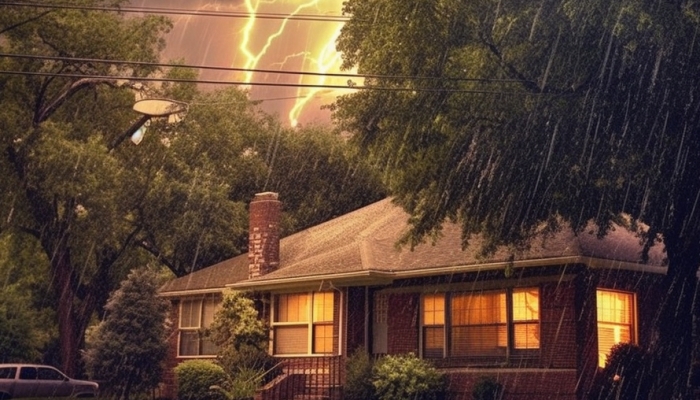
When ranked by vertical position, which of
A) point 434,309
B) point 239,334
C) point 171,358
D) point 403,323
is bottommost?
point 171,358

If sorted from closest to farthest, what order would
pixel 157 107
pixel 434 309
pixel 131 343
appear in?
pixel 434 309 → pixel 131 343 → pixel 157 107

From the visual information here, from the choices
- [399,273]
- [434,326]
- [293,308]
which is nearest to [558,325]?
[434,326]

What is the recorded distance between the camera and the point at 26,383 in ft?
96.8

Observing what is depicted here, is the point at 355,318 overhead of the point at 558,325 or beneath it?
overhead

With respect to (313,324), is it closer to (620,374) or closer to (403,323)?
(403,323)

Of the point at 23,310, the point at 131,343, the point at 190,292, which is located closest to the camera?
the point at 131,343

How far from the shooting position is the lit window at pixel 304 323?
23.9 metres

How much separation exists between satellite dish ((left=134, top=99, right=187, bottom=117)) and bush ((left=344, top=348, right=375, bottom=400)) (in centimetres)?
1199

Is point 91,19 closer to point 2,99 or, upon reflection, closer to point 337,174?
Answer: point 2,99

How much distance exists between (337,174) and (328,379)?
24444 mm

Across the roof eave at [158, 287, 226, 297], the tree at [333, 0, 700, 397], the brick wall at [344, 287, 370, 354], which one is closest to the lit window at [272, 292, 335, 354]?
the brick wall at [344, 287, 370, 354]

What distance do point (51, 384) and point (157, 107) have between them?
9.88m

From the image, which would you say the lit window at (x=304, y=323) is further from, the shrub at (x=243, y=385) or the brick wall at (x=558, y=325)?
the brick wall at (x=558, y=325)

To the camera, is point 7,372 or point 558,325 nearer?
point 558,325
